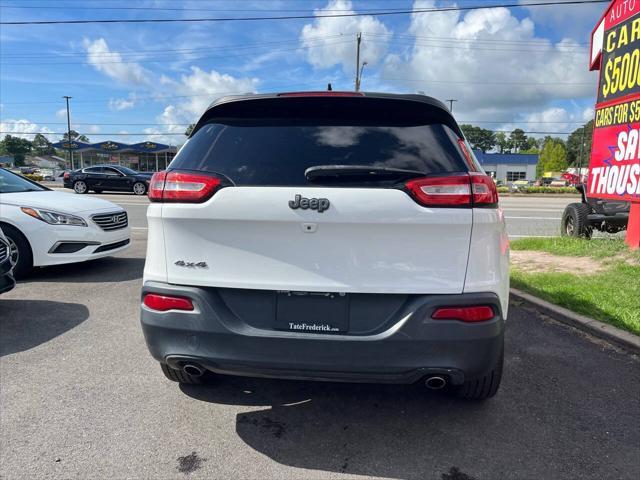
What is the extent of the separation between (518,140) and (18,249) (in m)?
144

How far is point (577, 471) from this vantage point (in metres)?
2.43

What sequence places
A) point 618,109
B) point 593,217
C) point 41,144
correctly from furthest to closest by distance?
point 41,144 → point 593,217 → point 618,109

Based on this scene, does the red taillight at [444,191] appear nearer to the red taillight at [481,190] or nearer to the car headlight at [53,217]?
the red taillight at [481,190]

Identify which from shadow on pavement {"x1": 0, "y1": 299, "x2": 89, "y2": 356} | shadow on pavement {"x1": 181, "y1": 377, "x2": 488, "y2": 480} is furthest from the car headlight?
shadow on pavement {"x1": 181, "y1": 377, "x2": 488, "y2": 480}

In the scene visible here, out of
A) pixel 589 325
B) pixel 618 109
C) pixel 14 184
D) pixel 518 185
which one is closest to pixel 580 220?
pixel 618 109

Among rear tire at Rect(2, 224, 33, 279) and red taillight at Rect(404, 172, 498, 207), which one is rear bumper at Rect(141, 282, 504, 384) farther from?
rear tire at Rect(2, 224, 33, 279)

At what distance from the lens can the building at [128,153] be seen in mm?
57312

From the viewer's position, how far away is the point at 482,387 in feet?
9.30

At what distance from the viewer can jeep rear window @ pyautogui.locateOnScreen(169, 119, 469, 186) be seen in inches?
93.5

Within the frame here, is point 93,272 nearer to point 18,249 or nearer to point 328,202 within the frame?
point 18,249

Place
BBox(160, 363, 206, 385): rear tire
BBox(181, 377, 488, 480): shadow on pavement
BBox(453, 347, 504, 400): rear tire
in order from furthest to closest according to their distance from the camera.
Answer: BBox(160, 363, 206, 385): rear tire < BBox(453, 347, 504, 400): rear tire < BBox(181, 377, 488, 480): shadow on pavement

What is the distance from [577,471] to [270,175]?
7.11 ft

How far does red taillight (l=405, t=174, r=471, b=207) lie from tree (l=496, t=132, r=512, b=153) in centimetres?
13433

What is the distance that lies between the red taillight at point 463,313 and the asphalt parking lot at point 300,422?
80 centimetres
